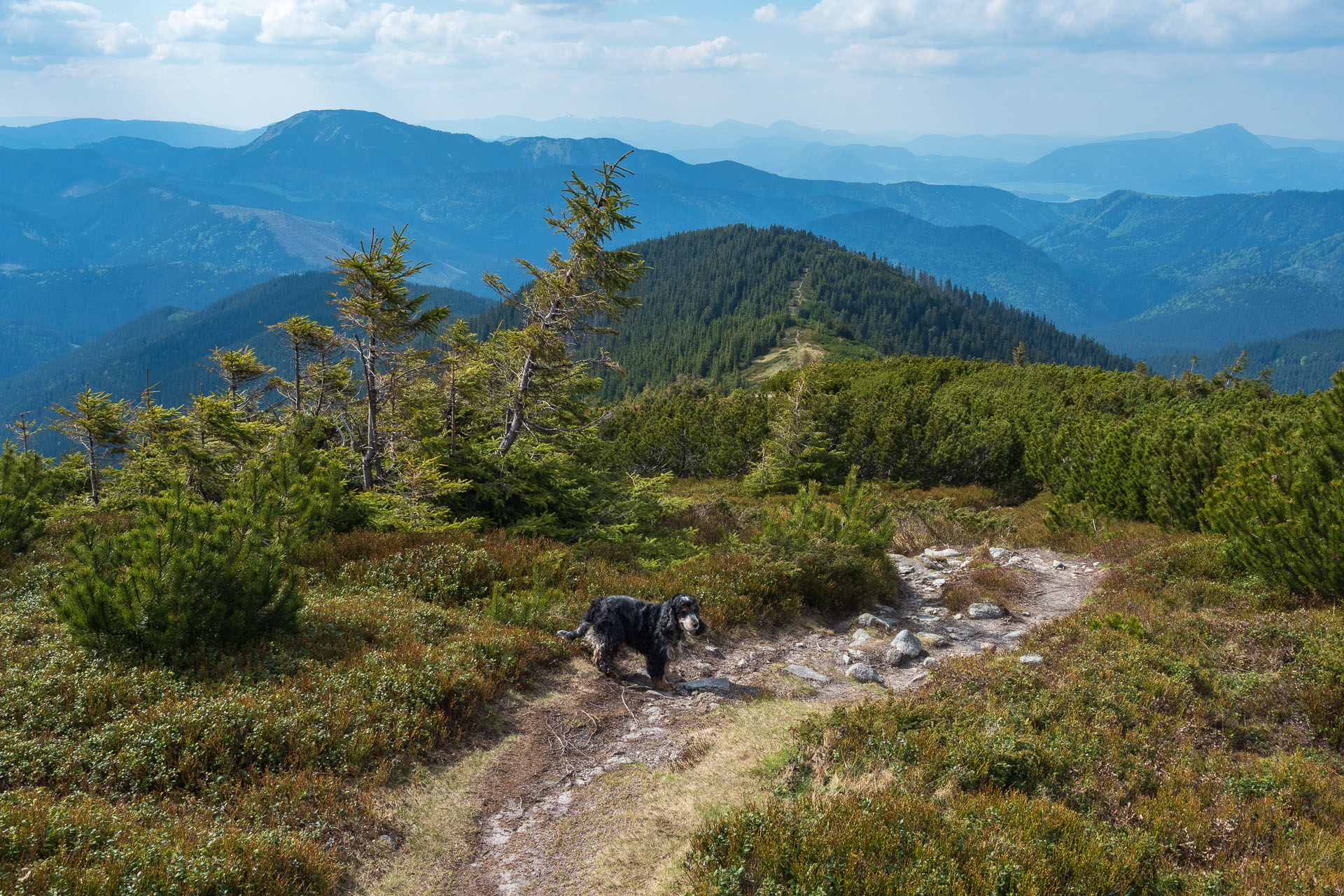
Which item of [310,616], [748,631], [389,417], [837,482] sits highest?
[389,417]

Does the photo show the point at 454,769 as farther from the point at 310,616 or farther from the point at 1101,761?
the point at 1101,761

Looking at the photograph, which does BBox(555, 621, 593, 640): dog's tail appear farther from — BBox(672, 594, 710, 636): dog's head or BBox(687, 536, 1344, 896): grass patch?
BBox(687, 536, 1344, 896): grass patch

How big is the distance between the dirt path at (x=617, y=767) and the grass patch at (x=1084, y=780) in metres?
0.59

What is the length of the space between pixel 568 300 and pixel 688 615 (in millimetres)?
8785

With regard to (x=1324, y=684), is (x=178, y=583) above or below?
above

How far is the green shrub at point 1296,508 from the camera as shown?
336 inches

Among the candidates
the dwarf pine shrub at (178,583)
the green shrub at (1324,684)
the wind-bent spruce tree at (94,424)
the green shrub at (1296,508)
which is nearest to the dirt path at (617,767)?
the dwarf pine shrub at (178,583)

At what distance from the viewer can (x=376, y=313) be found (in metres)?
11.6

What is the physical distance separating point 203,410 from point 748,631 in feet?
35.3

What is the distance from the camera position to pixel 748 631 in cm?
953

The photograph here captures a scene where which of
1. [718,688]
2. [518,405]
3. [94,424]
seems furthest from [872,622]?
[94,424]

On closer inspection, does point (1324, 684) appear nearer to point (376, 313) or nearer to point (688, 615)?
point (688, 615)

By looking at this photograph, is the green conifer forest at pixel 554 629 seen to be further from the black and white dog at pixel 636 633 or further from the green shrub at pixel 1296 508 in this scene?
the black and white dog at pixel 636 633

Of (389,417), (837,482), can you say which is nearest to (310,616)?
(389,417)
